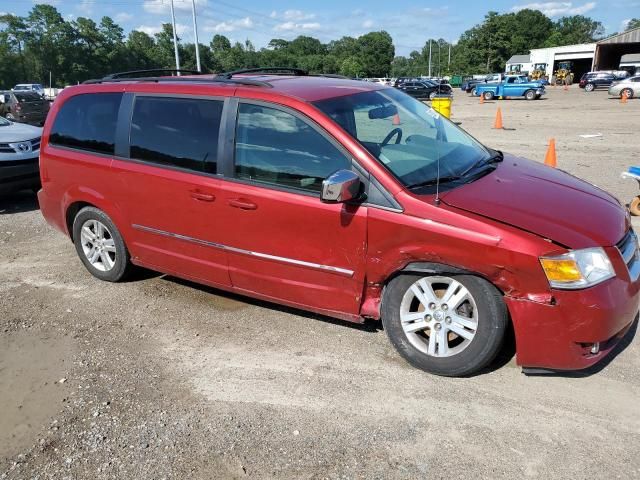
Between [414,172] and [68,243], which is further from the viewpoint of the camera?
[68,243]

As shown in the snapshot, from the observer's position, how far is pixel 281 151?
3.70 meters

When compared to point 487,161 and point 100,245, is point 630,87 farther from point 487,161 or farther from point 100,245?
point 100,245

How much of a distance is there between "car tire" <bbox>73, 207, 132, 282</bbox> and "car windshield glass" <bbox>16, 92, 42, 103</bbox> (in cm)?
2080

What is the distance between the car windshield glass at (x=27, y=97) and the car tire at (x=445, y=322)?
23779 millimetres

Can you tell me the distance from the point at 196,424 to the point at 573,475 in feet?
6.59

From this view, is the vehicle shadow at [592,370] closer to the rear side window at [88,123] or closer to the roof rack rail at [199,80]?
the roof rack rail at [199,80]

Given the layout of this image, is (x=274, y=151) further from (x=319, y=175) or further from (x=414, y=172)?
(x=414, y=172)

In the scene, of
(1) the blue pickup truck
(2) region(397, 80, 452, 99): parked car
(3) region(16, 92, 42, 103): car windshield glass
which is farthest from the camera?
(2) region(397, 80, 452, 99): parked car

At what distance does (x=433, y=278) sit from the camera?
10.7ft

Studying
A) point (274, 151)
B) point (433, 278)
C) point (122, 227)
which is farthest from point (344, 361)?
point (122, 227)

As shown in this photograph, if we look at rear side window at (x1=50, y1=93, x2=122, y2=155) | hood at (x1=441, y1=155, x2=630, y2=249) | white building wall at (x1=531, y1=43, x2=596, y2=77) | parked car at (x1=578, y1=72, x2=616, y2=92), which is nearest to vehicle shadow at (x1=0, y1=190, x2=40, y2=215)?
rear side window at (x1=50, y1=93, x2=122, y2=155)

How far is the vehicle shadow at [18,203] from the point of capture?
8.09 metres

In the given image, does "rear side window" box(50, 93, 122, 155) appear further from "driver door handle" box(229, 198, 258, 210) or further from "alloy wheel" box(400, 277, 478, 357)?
"alloy wheel" box(400, 277, 478, 357)

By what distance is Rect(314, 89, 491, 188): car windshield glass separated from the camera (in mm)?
3541
